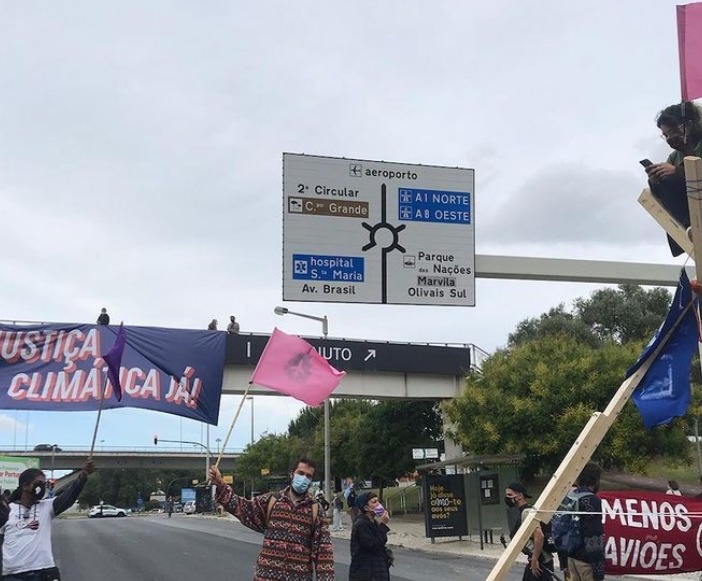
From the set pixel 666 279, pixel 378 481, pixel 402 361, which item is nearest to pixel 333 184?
pixel 666 279

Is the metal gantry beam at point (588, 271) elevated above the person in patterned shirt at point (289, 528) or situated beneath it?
elevated above

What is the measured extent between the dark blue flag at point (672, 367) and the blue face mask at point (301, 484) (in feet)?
7.15

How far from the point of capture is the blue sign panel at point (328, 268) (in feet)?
40.3

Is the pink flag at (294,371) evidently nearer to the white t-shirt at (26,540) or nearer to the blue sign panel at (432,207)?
the white t-shirt at (26,540)

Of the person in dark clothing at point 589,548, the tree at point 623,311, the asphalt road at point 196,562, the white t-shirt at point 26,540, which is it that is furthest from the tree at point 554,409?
the tree at point 623,311

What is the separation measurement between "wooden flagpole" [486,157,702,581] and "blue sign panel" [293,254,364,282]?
7.85 meters

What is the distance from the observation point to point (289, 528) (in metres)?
5.38

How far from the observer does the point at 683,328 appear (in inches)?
193

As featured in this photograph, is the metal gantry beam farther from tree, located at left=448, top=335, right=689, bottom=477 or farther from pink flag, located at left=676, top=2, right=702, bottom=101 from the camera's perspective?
tree, located at left=448, top=335, right=689, bottom=477

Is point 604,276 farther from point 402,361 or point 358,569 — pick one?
point 402,361

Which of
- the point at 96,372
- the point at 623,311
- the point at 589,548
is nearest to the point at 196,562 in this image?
the point at 96,372

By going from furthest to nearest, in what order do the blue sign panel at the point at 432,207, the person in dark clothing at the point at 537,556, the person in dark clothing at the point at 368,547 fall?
the blue sign panel at the point at 432,207 → the person in dark clothing at the point at 368,547 → the person in dark clothing at the point at 537,556

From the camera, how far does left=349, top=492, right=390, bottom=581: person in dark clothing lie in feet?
26.5

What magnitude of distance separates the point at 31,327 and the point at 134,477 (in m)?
133
